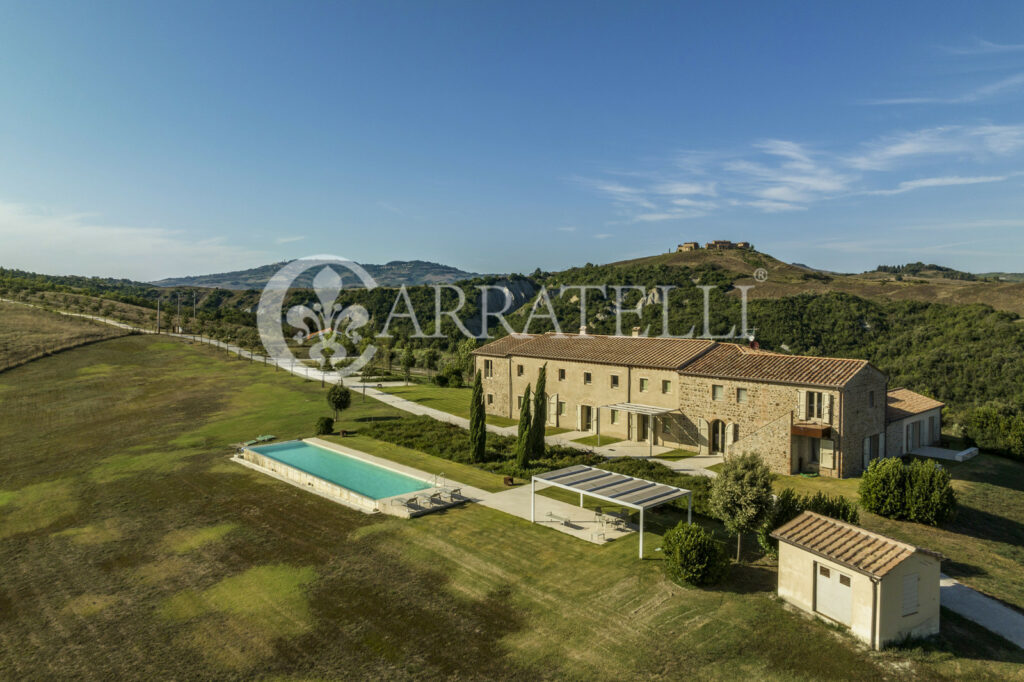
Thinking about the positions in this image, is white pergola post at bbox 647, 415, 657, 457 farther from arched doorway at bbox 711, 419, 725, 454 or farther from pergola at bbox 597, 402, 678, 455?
arched doorway at bbox 711, 419, 725, 454

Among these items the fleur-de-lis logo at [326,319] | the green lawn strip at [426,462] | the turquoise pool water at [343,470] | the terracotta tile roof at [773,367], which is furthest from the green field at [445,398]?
the fleur-de-lis logo at [326,319]

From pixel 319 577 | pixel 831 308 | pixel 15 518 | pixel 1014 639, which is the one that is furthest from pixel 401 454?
pixel 831 308

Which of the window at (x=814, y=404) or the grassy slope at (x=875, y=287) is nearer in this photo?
the window at (x=814, y=404)

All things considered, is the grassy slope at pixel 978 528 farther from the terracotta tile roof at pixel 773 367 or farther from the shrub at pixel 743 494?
the shrub at pixel 743 494

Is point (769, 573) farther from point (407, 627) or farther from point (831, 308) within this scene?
point (831, 308)

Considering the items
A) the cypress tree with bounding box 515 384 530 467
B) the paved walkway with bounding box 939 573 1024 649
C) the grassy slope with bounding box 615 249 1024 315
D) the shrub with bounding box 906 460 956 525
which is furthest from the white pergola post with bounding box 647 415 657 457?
the grassy slope with bounding box 615 249 1024 315
